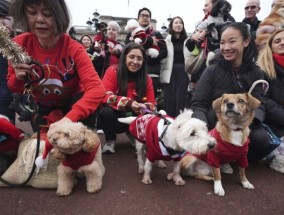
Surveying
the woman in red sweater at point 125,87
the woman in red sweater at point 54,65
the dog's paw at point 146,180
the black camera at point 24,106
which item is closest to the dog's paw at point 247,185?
the dog's paw at point 146,180

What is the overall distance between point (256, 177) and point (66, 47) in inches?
95.4

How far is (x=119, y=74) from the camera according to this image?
143 inches

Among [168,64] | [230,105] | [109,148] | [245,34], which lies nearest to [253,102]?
[230,105]

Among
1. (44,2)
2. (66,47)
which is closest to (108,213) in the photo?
(66,47)

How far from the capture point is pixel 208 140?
2.41m

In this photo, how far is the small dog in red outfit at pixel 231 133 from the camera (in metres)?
2.54

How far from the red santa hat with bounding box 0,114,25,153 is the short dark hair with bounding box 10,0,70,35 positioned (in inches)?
38.0

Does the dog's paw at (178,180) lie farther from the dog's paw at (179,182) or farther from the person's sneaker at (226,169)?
the person's sneaker at (226,169)

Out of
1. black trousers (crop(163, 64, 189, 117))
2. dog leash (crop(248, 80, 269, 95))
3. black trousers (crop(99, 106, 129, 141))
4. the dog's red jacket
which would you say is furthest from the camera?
black trousers (crop(163, 64, 189, 117))

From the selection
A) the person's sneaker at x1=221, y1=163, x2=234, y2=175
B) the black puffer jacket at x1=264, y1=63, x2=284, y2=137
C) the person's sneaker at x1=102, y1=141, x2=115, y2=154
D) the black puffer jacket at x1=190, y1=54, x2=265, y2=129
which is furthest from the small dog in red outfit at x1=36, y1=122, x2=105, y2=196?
the black puffer jacket at x1=264, y1=63, x2=284, y2=137

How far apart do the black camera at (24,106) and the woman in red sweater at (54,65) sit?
0.33 ft

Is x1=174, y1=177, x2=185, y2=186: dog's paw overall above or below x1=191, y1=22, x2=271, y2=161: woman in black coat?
below

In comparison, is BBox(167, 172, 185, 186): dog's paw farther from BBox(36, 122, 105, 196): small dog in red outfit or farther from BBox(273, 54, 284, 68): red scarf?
BBox(273, 54, 284, 68): red scarf

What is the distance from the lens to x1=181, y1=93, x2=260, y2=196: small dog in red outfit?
2.54m
